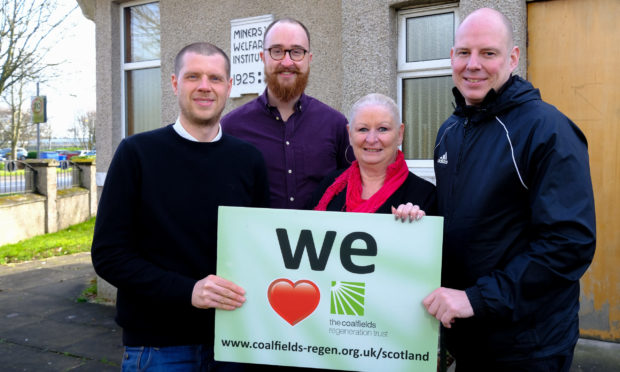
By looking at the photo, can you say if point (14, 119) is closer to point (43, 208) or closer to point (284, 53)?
point (43, 208)

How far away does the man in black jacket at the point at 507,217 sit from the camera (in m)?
1.87

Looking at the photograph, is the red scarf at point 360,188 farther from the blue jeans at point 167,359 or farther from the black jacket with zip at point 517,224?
the blue jeans at point 167,359

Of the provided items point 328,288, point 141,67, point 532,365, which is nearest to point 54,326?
point 141,67

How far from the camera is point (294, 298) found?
223cm

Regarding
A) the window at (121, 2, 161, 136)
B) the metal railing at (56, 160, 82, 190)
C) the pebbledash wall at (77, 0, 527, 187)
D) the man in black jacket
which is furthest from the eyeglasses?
→ the metal railing at (56, 160, 82, 190)

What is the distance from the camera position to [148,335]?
2156mm

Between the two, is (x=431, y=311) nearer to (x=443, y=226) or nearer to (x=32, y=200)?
(x=443, y=226)

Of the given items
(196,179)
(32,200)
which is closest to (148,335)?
(196,179)

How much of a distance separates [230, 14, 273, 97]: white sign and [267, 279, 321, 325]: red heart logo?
12.3 feet

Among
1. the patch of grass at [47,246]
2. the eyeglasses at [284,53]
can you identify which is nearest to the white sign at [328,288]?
the eyeglasses at [284,53]

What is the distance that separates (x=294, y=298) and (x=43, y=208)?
13.9 meters

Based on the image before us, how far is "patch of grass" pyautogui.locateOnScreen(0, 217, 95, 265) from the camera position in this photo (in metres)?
11.2

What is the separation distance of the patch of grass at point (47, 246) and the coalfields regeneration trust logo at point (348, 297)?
10483mm

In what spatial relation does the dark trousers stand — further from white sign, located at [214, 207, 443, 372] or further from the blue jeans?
the blue jeans
